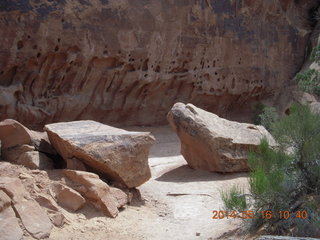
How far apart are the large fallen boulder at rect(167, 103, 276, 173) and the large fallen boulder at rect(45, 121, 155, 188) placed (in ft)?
7.46

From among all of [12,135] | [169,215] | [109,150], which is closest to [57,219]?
[109,150]

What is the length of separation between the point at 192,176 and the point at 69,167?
3.21 m

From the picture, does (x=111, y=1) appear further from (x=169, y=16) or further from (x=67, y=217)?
(x=67, y=217)

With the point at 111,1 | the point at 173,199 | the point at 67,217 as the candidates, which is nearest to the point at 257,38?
the point at 111,1

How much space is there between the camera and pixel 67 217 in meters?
5.29

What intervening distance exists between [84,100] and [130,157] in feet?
22.3

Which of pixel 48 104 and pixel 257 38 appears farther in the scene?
pixel 257 38

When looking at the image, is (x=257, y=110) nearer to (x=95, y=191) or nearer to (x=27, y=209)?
(x=95, y=191)

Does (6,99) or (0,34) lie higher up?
(0,34)

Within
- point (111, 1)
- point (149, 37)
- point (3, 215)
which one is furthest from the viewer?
point (149, 37)

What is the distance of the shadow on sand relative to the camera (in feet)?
27.7

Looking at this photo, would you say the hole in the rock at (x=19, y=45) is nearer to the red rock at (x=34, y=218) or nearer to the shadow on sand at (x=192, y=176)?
the shadow on sand at (x=192, y=176)

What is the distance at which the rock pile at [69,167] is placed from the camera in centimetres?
513

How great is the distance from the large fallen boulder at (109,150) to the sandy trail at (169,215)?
Answer: 1.75 ft
